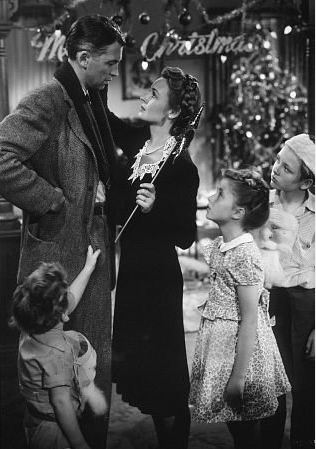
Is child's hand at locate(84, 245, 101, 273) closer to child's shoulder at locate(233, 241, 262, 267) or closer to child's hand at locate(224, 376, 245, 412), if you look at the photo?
child's shoulder at locate(233, 241, 262, 267)

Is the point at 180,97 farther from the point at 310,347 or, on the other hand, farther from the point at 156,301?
the point at 310,347

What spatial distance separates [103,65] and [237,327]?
0.82 metres

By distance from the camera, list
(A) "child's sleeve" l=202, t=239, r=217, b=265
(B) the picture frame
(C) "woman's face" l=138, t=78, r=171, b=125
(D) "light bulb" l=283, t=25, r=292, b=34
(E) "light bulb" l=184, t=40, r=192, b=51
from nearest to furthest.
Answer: (C) "woman's face" l=138, t=78, r=171, b=125 → (A) "child's sleeve" l=202, t=239, r=217, b=265 → (B) the picture frame → (E) "light bulb" l=184, t=40, r=192, b=51 → (D) "light bulb" l=283, t=25, r=292, b=34

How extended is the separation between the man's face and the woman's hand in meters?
0.31

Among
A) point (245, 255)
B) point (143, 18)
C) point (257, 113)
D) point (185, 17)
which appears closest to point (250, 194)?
point (245, 255)

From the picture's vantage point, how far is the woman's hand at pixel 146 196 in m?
1.87

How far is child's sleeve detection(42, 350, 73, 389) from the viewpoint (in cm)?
177

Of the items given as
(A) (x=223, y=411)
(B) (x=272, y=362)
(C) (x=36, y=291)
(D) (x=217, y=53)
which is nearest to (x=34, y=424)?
(C) (x=36, y=291)

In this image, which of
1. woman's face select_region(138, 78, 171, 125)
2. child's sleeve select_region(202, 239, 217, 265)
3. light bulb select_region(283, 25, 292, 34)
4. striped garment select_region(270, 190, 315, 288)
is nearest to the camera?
woman's face select_region(138, 78, 171, 125)

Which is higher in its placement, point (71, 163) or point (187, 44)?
point (187, 44)

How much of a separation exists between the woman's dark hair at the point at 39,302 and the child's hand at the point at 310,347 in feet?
2.70

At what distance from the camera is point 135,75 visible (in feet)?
8.34

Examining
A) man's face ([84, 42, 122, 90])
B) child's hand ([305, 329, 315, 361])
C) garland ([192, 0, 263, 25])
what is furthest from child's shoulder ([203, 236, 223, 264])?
garland ([192, 0, 263, 25])

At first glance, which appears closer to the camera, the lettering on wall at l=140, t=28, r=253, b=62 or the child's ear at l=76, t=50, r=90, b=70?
the child's ear at l=76, t=50, r=90, b=70
